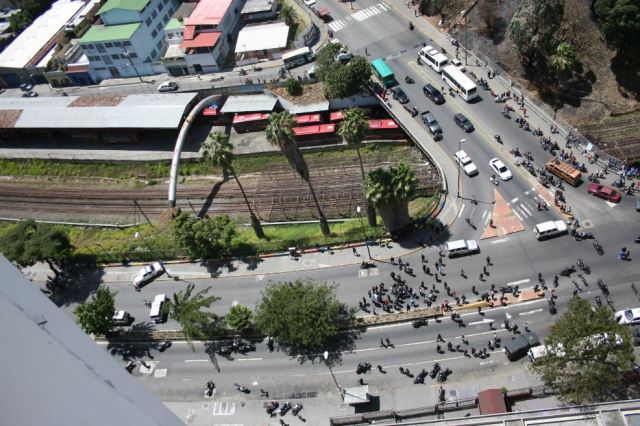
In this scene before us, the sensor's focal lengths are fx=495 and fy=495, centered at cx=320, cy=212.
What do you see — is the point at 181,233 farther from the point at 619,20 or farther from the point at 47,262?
the point at 619,20

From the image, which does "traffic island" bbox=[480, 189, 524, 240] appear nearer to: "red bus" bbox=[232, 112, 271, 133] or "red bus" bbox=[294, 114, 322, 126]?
"red bus" bbox=[294, 114, 322, 126]

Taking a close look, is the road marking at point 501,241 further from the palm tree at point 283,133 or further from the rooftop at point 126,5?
the rooftop at point 126,5

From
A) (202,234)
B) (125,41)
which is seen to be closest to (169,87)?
(125,41)

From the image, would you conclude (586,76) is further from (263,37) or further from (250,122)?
(263,37)

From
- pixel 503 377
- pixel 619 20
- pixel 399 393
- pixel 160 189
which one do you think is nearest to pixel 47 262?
pixel 160 189

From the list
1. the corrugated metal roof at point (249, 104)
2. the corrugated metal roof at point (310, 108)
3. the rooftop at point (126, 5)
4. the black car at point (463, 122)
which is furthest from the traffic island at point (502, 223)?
the rooftop at point (126, 5)
